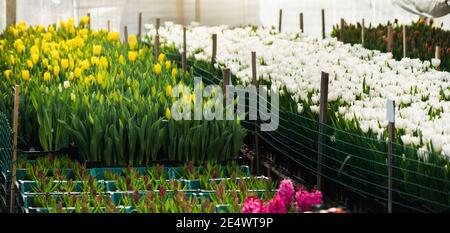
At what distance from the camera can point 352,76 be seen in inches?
425

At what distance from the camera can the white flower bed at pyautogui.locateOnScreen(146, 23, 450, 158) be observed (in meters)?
8.05

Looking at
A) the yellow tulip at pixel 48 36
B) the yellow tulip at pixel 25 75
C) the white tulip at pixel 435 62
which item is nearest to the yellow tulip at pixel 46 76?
the yellow tulip at pixel 25 75

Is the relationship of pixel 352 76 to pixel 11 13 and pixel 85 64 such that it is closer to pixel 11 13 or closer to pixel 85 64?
pixel 85 64

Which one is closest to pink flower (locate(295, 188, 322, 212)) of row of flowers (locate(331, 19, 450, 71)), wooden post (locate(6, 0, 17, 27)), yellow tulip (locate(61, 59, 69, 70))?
yellow tulip (locate(61, 59, 69, 70))

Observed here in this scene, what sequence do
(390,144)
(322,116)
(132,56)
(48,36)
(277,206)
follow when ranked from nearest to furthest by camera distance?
1. (277,206)
2. (390,144)
3. (322,116)
4. (132,56)
5. (48,36)

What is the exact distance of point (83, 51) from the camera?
13219mm

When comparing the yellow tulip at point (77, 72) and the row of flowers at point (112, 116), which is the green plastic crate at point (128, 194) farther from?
the yellow tulip at point (77, 72)

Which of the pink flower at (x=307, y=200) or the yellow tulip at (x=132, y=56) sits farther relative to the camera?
the yellow tulip at (x=132, y=56)

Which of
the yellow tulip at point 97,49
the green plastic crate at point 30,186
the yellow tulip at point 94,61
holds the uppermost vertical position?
the yellow tulip at point 97,49

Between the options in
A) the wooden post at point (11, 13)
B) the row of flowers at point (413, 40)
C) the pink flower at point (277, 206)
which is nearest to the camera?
the pink flower at point (277, 206)

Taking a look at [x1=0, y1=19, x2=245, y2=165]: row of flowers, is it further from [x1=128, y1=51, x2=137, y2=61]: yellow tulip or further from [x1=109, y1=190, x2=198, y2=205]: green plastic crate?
[x1=109, y1=190, x2=198, y2=205]: green plastic crate

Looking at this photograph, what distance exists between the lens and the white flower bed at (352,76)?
8.05m

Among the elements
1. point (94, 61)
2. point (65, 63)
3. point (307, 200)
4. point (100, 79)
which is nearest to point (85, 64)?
point (65, 63)
